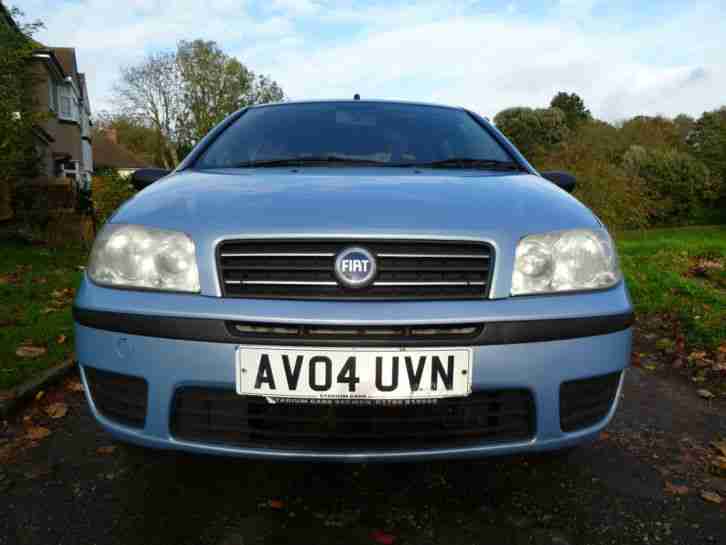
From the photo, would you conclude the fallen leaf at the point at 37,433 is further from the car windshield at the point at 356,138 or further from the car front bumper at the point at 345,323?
the car windshield at the point at 356,138

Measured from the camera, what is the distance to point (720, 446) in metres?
2.52

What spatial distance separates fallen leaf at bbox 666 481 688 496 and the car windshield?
4.48 feet

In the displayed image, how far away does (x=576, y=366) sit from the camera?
1730mm

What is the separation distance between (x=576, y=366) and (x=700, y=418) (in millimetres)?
1560

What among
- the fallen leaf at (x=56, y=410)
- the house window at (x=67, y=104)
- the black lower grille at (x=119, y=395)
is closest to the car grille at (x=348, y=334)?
the black lower grille at (x=119, y=395)

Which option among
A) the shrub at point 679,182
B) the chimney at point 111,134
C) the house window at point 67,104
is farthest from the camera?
the chimney at point 111,134

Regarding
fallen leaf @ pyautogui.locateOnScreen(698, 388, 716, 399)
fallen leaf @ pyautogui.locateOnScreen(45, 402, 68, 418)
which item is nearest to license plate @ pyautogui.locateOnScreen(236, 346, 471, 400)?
fallen leaf @ pyautogui.locateOnScreen(45, 402, 68, 418)

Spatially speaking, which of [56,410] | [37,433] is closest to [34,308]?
[56,410]

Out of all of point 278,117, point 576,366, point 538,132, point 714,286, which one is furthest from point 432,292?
point 538,132

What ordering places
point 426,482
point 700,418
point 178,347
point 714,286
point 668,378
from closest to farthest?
1. point 178,347
2. point 426,482
3. point 700,418
4. point 668,378
5. point 714,286

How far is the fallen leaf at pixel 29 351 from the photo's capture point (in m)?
3.53

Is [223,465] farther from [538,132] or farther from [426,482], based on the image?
[538,132]

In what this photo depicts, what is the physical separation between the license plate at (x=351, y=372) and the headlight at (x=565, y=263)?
330 mm

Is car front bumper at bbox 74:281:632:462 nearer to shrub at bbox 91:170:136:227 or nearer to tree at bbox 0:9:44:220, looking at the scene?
tree at bbox 0:9:44:220
